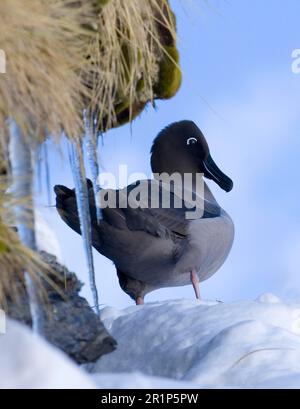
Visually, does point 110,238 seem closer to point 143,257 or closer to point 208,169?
point 143,257

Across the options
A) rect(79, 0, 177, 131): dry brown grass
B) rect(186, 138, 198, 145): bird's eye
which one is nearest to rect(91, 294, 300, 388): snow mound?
rect(79, 0, 177, 131): dry brown grass

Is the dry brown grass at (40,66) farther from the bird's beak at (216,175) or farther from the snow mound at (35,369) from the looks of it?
the bird's beak at (216,175)

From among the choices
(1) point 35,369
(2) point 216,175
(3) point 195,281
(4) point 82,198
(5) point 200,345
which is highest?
(4) point 82,198

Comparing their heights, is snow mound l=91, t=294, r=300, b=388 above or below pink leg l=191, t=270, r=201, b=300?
above

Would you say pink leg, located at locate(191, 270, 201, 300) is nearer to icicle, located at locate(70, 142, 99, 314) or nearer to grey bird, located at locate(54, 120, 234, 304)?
grey bird, located at locate(54, 120, 234, 304)

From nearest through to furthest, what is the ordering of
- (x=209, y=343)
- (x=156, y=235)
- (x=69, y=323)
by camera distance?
(x=69, y=323), (x=209, y=343), (x=156, y=235)

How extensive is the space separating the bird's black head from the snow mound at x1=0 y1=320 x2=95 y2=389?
5.02 metres

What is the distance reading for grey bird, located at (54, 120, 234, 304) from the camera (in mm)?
6727

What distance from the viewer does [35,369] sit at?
2932mm

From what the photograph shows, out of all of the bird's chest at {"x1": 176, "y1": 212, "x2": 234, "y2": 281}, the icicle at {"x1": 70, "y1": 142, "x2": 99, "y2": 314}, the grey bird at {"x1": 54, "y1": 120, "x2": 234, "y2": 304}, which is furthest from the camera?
the bird's chest at {"x1": 176, "y1": 212, "x2": 234, "y2": 281}

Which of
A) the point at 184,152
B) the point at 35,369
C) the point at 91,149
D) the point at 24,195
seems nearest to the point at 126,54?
the point at 91,149

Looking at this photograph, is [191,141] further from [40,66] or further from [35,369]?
[35,369]

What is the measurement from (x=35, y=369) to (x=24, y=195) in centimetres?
178

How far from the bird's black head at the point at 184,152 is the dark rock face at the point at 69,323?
3189 millimetres
